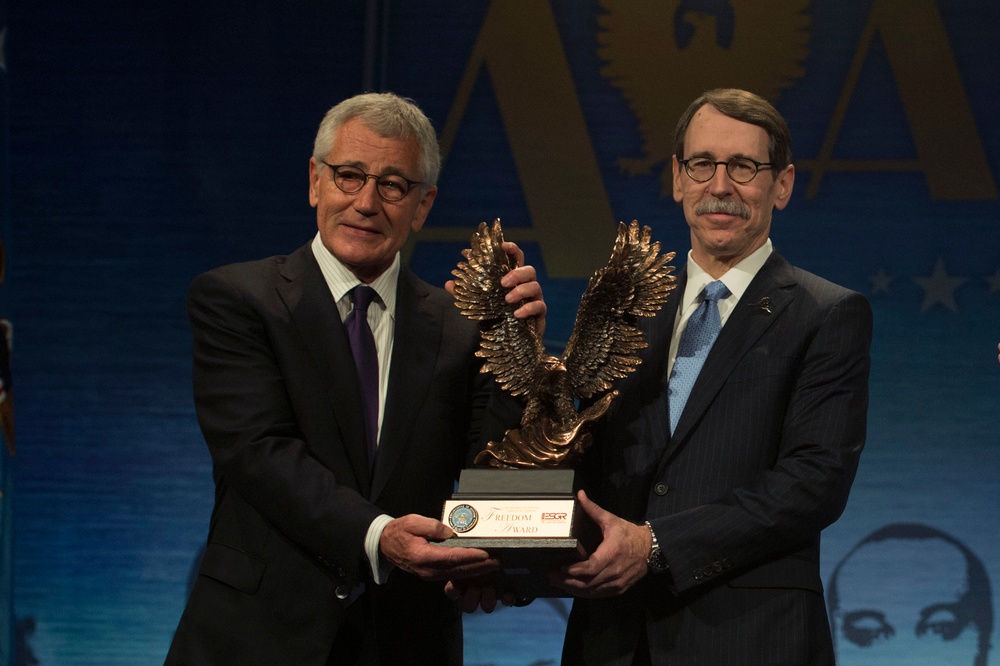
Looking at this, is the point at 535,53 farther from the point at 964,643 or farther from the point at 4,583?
the point at 4,583

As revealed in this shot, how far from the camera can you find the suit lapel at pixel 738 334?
239 centimetres

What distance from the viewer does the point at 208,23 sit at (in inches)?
167

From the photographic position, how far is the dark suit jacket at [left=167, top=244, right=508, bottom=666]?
94.3 inches

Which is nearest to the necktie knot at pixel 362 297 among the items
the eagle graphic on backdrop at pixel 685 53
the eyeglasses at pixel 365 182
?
the eyeglasses at pixel 365 182

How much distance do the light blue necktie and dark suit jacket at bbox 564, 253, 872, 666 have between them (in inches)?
1.0

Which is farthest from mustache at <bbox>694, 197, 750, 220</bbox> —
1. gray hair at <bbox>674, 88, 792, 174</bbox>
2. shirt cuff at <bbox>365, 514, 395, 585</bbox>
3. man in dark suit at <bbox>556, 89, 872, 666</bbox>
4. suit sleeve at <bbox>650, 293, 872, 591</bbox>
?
shirt cuff at <bbox>365, 514, 395, 585</bbox>

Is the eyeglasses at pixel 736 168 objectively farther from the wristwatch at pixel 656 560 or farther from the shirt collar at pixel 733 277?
the wristwatch at pixel 656 560

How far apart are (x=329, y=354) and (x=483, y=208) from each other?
5.47ft

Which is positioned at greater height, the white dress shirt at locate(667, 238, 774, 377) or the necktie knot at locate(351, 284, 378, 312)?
the white dress shirt at locate(667, 238, 774, 377)

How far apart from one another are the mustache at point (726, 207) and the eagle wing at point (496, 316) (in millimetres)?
449

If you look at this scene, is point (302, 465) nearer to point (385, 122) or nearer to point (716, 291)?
point (385, 122)

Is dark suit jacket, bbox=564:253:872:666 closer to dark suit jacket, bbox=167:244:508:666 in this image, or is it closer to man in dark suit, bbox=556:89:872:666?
man in dark suit, bbox=556:89:872:666

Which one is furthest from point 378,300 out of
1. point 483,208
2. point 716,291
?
point 483,208

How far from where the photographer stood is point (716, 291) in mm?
2559
